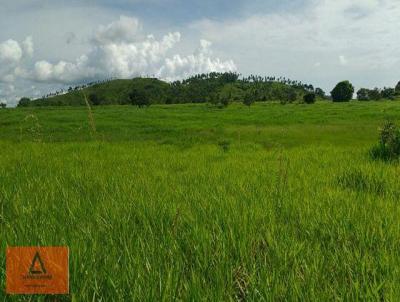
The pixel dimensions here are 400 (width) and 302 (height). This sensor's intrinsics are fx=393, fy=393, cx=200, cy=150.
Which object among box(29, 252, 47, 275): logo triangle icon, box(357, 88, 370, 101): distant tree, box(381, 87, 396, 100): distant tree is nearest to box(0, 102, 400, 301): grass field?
box(29, 252, 47, 275): logo triangle icon

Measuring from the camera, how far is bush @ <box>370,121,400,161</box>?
9508 millimetres

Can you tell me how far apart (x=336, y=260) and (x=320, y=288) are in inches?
20.1

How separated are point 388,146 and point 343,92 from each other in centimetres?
14896

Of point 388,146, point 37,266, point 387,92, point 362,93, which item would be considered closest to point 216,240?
point 37,266

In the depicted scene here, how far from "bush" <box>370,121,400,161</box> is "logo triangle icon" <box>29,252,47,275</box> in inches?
361

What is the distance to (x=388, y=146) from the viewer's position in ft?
32.0

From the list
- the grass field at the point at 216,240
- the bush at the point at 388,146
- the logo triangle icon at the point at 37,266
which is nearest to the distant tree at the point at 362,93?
the bush at the point at 388,146

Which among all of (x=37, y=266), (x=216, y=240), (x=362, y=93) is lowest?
(x=216, y=240)

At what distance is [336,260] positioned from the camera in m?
2.74

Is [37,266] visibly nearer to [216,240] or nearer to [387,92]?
[216,240]

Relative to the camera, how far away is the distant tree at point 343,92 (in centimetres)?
14812

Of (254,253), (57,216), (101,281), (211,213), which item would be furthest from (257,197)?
(101,281)

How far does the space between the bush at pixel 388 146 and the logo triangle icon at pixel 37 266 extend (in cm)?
918

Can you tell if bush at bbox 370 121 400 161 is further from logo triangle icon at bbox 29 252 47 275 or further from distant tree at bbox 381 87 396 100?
distant tree at bbox 381 87 396 100
